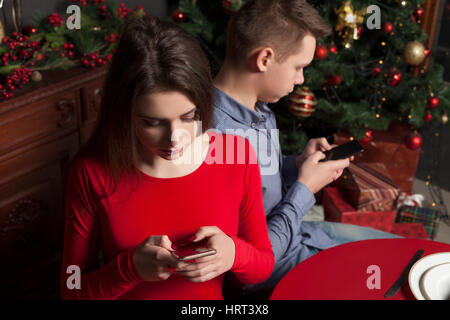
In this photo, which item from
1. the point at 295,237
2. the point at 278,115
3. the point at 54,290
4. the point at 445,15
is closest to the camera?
the point at 295,237

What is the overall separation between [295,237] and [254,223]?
0.28 metres

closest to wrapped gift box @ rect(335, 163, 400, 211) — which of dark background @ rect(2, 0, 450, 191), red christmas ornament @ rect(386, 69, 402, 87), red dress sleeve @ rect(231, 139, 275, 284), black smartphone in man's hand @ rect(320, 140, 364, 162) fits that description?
red christmas ornament @ rect(386, 69, 402, 87)

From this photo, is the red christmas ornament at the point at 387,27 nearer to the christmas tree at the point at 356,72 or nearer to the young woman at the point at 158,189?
the christmas tree at the point at 356,72

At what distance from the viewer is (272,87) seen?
4.39 ft

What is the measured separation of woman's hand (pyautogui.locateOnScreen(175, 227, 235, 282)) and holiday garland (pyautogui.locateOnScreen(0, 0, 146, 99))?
97cm

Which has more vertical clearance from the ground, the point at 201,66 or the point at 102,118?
the point at 201,66

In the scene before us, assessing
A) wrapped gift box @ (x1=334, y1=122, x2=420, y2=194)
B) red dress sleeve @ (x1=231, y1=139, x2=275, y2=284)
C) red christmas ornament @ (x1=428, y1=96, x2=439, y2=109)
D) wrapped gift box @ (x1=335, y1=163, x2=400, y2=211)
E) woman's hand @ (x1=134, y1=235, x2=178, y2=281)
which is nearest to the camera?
woman's hand @ (x1=134, y1=235, x2=178, y2=281)

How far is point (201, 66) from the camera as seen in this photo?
933 millimetres

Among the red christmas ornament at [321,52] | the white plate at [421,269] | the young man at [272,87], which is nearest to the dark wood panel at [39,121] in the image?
the young man at [272,87]

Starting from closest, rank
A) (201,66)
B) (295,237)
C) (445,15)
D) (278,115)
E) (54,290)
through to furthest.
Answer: (201,66) → (295,237) → (54,290) → (278,115) → (445,15)

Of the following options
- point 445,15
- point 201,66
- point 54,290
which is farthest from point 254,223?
point 445,15

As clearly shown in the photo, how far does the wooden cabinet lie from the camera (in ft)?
5.32

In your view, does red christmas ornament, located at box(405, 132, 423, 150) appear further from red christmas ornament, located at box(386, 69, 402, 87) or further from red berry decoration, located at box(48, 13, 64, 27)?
red berry decoration, located at box(48, 13, 64, 27)
